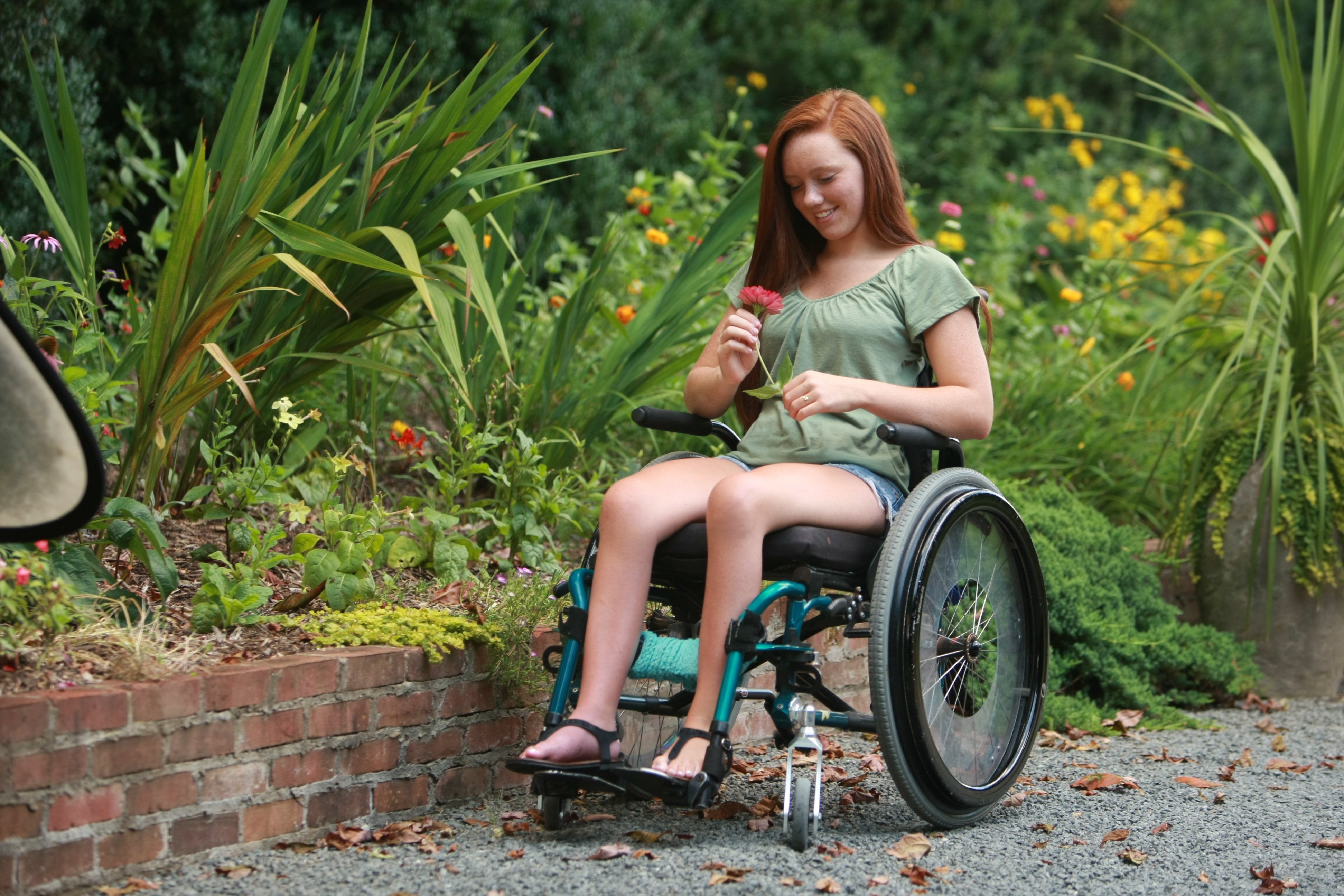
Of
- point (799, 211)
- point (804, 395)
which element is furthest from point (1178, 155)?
point (804, 395)

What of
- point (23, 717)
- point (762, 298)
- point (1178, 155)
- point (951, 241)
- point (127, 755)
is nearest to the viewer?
point (23, 717)

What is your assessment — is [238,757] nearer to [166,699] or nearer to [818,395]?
[166,699]

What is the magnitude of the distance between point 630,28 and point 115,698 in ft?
12.3

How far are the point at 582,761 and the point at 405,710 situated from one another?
40 centimetres

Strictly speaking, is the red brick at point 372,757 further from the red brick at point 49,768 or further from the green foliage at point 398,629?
the red brick at point 49,768

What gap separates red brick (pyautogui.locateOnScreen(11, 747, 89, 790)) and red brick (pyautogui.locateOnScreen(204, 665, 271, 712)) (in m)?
0.20

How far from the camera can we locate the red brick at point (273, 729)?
77.7 inches

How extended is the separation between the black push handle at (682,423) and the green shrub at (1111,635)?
1.19 meters

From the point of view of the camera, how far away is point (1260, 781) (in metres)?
2.69

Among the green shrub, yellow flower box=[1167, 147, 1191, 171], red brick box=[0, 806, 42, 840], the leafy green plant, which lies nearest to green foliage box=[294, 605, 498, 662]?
red brick box=[0, 806, 42, 840]

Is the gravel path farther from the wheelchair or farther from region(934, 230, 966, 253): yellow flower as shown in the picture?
region(934, 230, 966, 253): yellow flower

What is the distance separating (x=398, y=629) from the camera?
224 centimetres

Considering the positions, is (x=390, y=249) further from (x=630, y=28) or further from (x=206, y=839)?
(x=630, y=28)

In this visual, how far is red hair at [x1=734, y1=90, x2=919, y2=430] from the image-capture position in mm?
2350
